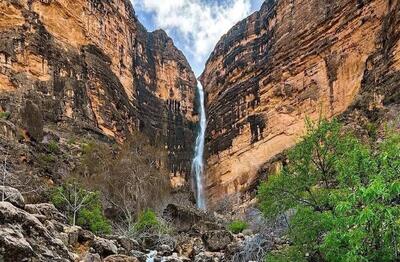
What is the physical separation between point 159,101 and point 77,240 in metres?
45.4

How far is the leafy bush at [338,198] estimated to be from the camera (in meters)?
7.73

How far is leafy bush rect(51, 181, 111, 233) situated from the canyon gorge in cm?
307

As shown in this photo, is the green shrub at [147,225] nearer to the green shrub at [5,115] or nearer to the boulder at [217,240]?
the boulder at [217,240]

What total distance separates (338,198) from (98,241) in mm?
8672

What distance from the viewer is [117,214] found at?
2802cm

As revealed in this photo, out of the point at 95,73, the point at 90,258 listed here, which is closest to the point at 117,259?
the point at 90,258

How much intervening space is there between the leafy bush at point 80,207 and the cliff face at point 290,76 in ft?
68.2

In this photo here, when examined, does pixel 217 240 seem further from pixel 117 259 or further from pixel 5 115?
pixel 5 115

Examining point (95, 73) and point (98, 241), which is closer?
point (98, 241)

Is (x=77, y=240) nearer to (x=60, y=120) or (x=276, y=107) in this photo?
(x=60, y=120)

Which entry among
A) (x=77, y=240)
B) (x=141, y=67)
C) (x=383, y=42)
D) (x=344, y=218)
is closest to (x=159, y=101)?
(x=141, y=67)

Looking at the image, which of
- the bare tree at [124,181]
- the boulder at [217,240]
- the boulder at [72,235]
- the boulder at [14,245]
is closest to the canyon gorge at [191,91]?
the bare tree at [124,181]

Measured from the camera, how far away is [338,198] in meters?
9.54

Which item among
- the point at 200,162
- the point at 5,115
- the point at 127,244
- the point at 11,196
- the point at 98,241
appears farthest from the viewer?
the point at 200,162
